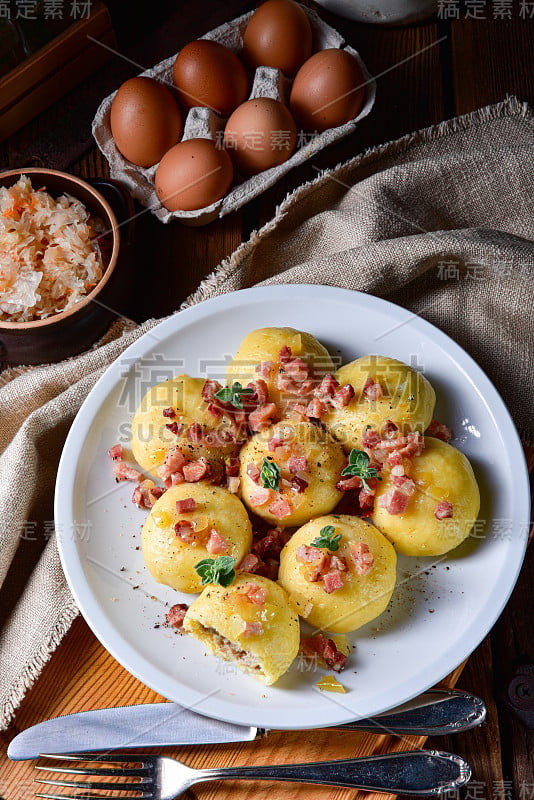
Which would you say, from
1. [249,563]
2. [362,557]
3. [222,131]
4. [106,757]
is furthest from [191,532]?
[222,131]

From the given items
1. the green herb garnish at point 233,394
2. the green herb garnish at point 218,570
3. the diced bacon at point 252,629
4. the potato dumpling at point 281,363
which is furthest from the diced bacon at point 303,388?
the diced bacon at point 252,629

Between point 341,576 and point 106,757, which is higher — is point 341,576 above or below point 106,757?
above

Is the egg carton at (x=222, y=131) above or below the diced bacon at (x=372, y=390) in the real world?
above

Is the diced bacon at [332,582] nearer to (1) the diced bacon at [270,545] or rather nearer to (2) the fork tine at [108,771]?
(1) the diced bacon at [270,545]

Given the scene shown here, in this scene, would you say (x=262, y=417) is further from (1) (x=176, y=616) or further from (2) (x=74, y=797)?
(2) (x=74, y=797)

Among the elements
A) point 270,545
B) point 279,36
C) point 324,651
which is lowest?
point 324,651

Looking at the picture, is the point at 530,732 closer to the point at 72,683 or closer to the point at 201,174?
the point at 72,683
